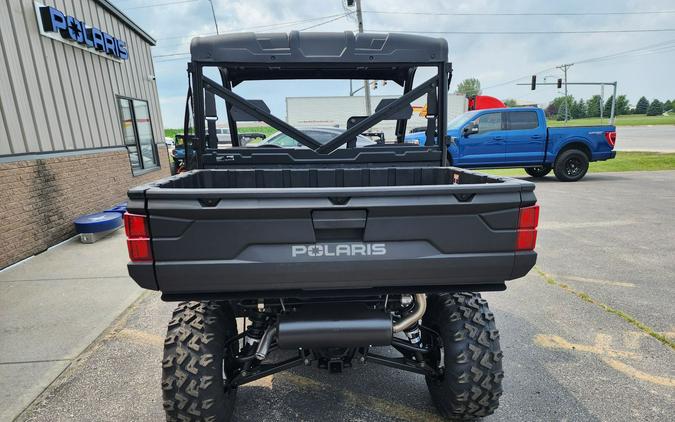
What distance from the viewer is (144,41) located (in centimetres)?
1040

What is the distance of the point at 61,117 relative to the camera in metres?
→ 6.30

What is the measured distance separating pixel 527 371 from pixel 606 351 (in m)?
0.79

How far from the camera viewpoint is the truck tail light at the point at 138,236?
5.49ft

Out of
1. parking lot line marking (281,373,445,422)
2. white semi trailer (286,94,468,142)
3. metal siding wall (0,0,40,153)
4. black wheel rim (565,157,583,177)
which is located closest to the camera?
parking lot line marking (281,373,445,422)

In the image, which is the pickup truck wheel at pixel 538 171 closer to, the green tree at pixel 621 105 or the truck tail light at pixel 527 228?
the truck tail light at pixel 527 228

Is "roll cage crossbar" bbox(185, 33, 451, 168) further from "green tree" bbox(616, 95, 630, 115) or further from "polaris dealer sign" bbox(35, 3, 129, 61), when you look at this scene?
"green tree" bbox(616, 95, 630, 115)

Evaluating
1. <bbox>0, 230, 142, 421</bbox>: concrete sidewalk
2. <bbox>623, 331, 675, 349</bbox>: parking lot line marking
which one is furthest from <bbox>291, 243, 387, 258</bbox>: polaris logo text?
<bbox>623, 331, 675, 349</bbox>: parking lot line marking

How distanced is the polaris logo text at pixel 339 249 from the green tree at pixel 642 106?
132 metres

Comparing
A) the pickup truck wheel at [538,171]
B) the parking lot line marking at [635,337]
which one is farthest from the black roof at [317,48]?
the pickup truck wheel at [538,171]

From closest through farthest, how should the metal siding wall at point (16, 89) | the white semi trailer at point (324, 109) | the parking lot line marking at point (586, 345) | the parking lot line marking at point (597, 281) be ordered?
the parking lot line marking at point (586, 345)
the parking lot line marking at point (597, 281)
the metal siding wall at point (16, 89)
the white semi trailer at point (324, 109)

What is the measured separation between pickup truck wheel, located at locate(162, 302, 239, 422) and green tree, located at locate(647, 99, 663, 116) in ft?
412

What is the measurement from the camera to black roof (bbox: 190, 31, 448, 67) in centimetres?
272

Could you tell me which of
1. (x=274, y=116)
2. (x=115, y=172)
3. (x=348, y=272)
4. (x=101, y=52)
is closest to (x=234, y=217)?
(x=348, y=272)

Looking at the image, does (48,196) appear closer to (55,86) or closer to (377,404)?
(55,86)
